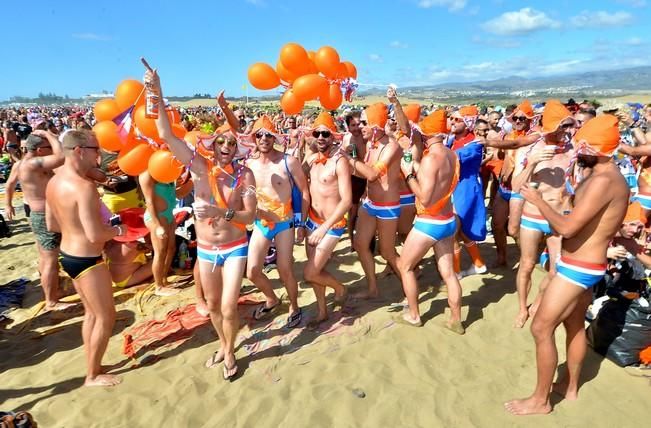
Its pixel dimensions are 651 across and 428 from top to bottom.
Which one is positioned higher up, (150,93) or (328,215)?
(150,93)

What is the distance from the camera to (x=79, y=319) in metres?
4.94

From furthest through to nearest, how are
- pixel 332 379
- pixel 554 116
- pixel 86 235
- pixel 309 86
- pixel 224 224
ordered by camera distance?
pixel 309 86 → pixel 554 116 → pixel 332 379 → pixel 224 224 → pixel 86 235

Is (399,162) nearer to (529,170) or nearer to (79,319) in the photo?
(529,170)

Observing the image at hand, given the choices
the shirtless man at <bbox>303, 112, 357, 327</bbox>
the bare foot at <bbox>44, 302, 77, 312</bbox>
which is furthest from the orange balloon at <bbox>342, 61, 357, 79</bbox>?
the bare foot at <bbox>44, 302, 77, 312</bbox>

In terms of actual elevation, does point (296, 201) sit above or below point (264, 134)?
below

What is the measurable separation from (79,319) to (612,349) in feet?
18.7

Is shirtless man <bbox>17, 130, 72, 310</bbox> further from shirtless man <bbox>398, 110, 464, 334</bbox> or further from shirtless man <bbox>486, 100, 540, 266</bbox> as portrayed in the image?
shirtless man <bbox>486, 100, 540, 266</bbox>

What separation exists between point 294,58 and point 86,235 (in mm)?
3247

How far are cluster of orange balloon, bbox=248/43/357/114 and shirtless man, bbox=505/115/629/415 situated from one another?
3.13 meters

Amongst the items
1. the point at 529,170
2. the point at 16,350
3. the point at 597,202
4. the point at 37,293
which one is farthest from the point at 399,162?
the point at 37,293

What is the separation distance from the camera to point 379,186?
14.8 ft

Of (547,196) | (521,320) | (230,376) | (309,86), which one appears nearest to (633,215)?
(547,196)

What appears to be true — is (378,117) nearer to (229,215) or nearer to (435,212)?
(435,212)

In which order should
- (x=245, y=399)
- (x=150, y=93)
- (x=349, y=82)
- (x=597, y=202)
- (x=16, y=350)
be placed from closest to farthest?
(x=597, y=202) < (x=150, y=93) < (x=245, y=399) < (x=16, y=350) < (x=349, y=82)
